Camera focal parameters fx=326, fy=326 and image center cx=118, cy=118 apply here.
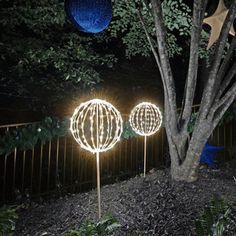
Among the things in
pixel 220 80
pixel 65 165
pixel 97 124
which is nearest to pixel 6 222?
pixel 97 124

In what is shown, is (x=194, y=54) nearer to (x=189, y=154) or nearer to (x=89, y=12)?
(x=189, y=154)

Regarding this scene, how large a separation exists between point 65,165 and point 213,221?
393 cm

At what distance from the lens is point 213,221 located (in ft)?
10.3

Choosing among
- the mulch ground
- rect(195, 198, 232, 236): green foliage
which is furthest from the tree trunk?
rect(195, 198, 232, 236): green foliage

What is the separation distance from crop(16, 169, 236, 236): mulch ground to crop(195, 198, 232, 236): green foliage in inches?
21.5

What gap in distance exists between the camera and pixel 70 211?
179 inches

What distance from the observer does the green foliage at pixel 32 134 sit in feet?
16.4

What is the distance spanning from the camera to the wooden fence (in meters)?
5.79

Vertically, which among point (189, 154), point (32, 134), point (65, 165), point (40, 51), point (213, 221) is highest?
point (40, 51)

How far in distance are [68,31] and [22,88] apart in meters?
1.82

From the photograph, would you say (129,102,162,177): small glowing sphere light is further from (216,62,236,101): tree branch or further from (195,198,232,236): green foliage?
(195,198,232,236): green foliage

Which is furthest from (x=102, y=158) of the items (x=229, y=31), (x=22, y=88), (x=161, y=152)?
(x=229, y=31)

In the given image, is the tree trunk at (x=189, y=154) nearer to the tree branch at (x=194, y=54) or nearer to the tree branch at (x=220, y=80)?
the tree branch at (x=194, y=54)

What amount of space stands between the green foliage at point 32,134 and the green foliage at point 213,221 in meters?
3.08
